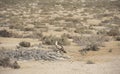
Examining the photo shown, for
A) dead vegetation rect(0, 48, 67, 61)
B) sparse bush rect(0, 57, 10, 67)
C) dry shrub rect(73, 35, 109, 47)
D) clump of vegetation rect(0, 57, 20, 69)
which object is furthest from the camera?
dry shrub rect(73, 35, 109, 47)

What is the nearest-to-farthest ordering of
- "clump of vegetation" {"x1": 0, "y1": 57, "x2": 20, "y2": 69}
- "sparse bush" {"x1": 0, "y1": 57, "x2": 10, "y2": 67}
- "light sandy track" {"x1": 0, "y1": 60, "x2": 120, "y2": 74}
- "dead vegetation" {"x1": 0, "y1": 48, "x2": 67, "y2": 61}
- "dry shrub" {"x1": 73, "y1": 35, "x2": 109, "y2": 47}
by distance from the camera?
"light sandy track" {"x1": 0, "y1": 60, "x2": 120, "y2": 74}, "clump of vegetation" {"x1": 0, "y1": 57, "x2": 20, "y2": 69}, "sparse bush" {"x1": 0, "y1": 57, "x2": 10, "y2": 67}, "dead vegetation" {"x1": 0, "y1": 48, "x2": 67, "y2": 61}, "dry shrub" {"x1": 73, "y1": 35, "x2": 109, "y2": 47}

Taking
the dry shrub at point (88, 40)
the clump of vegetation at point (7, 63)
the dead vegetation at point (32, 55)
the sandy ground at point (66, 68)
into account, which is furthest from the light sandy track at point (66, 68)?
the dry shrub at point (88, 40)

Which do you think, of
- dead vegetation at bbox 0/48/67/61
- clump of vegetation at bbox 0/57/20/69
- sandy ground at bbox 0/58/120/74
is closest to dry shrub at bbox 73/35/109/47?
dead vegetation at bbox 0/48/67/61

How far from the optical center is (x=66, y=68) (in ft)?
50.2

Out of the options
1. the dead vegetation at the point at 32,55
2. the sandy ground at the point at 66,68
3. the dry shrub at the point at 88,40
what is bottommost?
the dry shrub at the point at 88,40

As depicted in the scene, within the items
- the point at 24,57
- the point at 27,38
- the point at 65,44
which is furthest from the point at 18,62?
the point at 27,38

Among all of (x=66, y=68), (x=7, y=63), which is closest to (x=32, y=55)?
(x=7, y=63)

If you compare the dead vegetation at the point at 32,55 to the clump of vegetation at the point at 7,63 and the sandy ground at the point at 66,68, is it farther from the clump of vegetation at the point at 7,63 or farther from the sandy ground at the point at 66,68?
the clump of vegetation at the point at 7,63

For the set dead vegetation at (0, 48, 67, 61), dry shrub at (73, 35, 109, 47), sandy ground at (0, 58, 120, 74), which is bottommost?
dry shrub at (73, 35, 109, 47)

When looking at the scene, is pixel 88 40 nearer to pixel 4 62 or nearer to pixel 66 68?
pixel 66 68

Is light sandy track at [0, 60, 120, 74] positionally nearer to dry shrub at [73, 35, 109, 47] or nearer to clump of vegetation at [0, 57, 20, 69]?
clump of vegetation at [0, 57, 20, 69]

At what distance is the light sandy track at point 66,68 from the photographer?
48.1 ft

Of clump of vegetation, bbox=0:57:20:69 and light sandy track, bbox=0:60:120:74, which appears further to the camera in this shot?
clump of vegetation, bbox=0:57:20:69

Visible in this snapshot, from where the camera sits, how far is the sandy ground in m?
14.7
